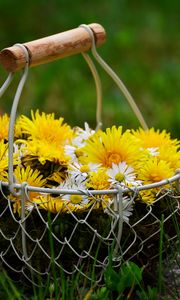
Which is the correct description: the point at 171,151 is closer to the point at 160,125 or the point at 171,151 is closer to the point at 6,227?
the point at 6,227

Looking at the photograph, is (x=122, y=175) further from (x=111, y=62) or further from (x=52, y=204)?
(x=111, y=62)

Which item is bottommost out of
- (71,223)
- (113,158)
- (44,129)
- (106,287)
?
(106,287)

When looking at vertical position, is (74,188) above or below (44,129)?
below

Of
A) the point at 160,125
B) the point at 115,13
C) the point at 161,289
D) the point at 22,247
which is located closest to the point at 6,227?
the point at 22,247

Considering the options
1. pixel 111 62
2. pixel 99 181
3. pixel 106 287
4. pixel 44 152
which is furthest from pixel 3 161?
pixel 111 62

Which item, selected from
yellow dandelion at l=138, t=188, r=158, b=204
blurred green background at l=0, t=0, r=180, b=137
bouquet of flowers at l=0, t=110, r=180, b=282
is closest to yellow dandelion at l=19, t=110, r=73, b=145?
bouquet of flowers at l=0, t=110, r=180, b=282

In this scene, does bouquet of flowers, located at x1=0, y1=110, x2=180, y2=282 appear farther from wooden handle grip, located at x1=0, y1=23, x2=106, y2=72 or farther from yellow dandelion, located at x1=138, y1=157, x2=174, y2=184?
wooden handle grip, located at x1=0, y1=23, x2=106, y2=72

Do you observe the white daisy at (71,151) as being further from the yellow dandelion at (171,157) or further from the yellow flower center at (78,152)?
the yellow dandelion at (171,157)
